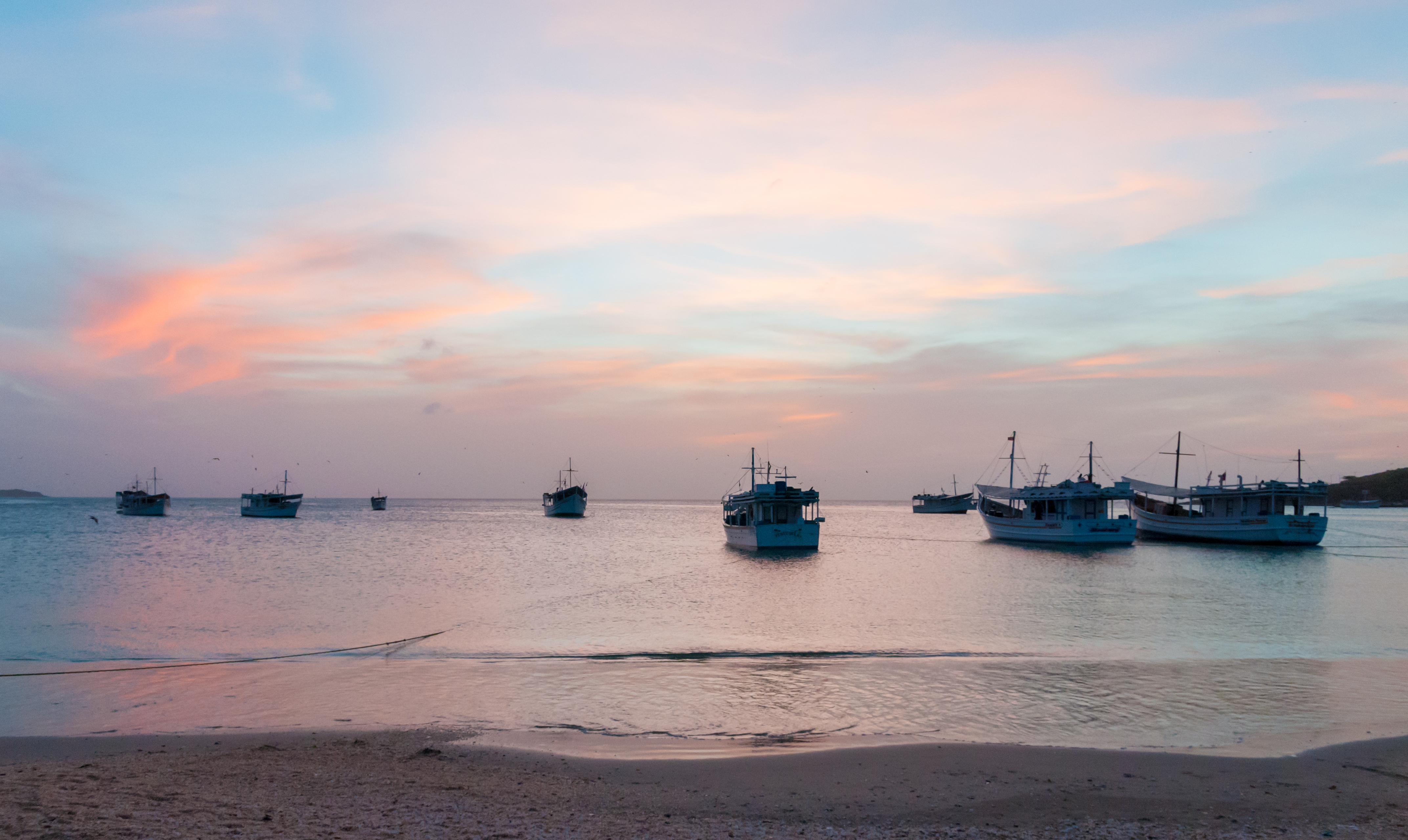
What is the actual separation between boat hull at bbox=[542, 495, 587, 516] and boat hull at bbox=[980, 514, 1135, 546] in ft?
293

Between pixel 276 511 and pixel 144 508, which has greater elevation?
pixel 276 511

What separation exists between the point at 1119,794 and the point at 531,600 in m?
27.7

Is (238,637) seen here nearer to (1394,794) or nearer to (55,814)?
(55,814)

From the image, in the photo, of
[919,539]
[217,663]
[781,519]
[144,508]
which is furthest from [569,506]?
Result: [217,663]

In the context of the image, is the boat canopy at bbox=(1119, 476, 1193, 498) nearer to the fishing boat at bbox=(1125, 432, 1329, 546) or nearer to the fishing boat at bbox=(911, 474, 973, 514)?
the fishing boat at bbox=(1125, 432, 1329, 546)

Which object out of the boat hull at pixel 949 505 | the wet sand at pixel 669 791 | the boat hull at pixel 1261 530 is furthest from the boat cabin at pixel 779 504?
the boat hull at pixel 949 505

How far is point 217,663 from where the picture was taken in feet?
67.4

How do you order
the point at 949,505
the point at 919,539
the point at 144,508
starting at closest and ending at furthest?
1. the point at 919,539
2. the point at 144,508
3. the point at 949,505

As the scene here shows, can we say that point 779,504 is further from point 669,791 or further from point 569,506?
point 569,506

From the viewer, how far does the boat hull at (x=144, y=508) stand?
132500 millimetres

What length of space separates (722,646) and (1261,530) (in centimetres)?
6338

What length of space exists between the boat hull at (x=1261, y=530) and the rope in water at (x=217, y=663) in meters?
69.1

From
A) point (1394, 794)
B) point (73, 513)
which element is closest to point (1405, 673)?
point (1394, 794)

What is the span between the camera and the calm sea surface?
14969 millimetres
